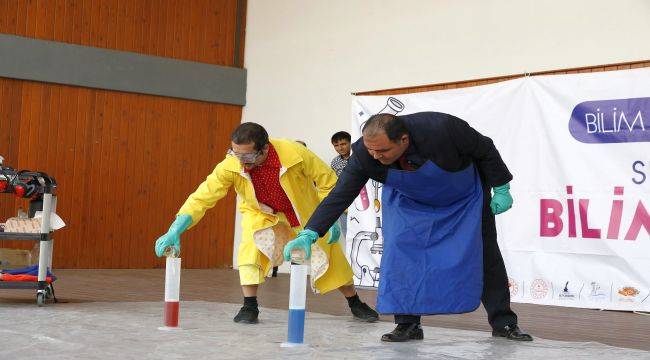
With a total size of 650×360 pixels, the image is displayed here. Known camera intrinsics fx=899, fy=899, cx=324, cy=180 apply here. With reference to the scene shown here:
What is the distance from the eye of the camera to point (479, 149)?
438 centimetres

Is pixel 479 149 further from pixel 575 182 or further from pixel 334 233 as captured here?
pixel 575 182

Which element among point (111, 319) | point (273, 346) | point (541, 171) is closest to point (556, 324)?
point (541, 171)

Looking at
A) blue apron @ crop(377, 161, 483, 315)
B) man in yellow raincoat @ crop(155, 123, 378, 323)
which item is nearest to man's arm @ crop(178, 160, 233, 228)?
man in yellow raincoat @ crop(155, 123, 378, 323)

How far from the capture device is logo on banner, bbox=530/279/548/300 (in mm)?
7355

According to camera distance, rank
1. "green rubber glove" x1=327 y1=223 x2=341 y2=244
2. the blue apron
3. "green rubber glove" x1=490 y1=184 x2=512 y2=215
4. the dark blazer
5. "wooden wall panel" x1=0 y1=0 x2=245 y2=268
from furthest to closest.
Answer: "wooden wall panel" x1=0 y1=0 x2=245 y2=268, "green rubber glove" x1=327 y1=223 x2=341 y2=244, "green rubber glove" x1=490 y1=184 x2=512 y2=215, the blue apron, the dark blazer

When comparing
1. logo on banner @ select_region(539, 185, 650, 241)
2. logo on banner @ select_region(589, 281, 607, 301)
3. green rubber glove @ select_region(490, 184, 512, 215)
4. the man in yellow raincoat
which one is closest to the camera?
green rubber glove @ select_region(490, 184, 512, 215)

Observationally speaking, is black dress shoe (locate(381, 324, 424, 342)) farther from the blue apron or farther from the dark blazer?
the dark blazer

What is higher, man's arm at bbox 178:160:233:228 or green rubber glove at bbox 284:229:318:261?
man's arm at bbox 178:160:233:228

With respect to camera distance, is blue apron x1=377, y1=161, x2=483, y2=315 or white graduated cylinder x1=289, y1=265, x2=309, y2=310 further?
blue apron x1=377, y1=161, x2=483, y2=315

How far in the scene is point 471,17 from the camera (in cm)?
867

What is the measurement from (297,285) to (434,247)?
82 centimetres

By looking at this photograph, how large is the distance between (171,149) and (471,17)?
164 inches

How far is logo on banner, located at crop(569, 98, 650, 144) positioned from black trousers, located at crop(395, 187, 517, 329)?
276 centimetres

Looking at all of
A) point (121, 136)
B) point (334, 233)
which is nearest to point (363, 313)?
point (334, 233)
